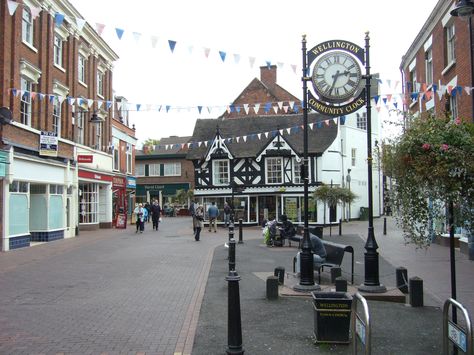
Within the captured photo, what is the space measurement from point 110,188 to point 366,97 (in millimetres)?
23617

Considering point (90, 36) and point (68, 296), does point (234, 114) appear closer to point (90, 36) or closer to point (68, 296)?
point (90, 36)

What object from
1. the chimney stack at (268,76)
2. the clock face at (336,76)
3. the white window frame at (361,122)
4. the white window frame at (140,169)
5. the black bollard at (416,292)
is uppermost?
the chimney stack at (268,76)

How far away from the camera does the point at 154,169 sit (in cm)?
5641

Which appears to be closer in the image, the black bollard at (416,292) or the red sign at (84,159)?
the black bollard at (416,292)

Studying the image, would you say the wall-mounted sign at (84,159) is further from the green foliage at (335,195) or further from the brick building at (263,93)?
the brick building at (263,93)

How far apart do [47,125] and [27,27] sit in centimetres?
409

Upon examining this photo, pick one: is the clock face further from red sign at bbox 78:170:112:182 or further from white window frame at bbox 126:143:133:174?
white window frame at bbox 126:143:133:174

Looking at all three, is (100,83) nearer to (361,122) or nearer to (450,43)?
(450,43)

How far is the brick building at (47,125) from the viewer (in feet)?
55.8

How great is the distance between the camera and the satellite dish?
1582 centimetres

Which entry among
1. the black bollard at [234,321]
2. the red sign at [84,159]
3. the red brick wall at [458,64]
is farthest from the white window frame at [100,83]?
the black bollard at [234,321]

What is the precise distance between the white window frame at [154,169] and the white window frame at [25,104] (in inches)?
1462

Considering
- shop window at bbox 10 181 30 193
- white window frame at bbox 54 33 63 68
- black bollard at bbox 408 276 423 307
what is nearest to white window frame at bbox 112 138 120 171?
white window frame at bbox 54 33 63 68

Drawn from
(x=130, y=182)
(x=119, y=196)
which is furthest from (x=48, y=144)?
(x=130, y=182)
